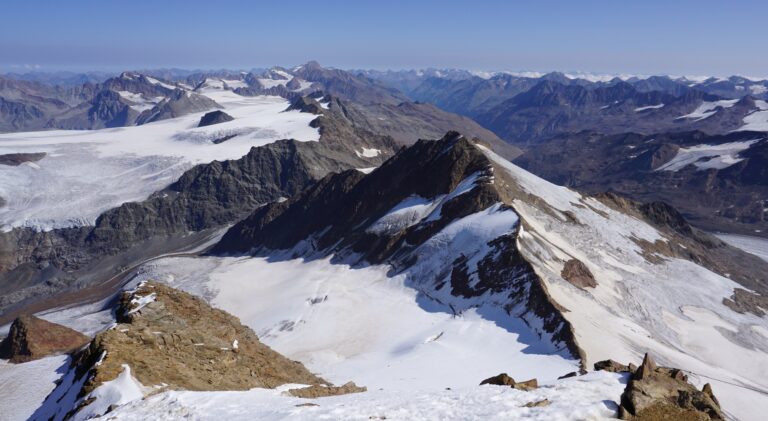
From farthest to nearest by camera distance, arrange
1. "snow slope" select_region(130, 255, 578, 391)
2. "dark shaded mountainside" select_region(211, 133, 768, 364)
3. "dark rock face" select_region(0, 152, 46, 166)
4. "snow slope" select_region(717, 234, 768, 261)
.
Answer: "dark rock face" select_region(0, 152, 46, 166), "snow slope" select_region(717, 234, 768, 261), "dark shaded mountainside" select_region(211, 133, 768, 364), "snow slope" select_region(130, 255, 578, 391)

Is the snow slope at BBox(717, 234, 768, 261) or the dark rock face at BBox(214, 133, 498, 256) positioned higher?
the dark rock face at BBox(214, 133, 498, 256)

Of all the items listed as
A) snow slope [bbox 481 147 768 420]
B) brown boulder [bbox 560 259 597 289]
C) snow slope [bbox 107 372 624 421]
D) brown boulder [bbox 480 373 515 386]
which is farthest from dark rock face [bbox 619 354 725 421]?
brown boulder [bbox 560 259 597 289]

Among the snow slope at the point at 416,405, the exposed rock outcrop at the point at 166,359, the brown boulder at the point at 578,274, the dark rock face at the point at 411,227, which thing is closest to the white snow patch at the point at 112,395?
the exposed rock outcrop at the point at 166,359

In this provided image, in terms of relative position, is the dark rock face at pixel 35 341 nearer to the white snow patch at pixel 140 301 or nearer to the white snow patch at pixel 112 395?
the white snow patch at pixel 140 301

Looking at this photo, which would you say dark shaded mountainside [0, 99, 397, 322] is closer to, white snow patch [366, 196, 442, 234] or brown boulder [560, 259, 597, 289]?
white snow patch [366, 196, 442, 234]

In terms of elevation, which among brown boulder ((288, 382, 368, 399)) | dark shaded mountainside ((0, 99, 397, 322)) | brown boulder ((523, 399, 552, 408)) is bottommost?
dark shaded mountainside ((0, 99, 397, 322))

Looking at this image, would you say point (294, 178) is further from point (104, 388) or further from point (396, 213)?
point (104, 388)

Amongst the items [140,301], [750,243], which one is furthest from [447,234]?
[750,243]

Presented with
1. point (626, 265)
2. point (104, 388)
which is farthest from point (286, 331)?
point (626, 265)
